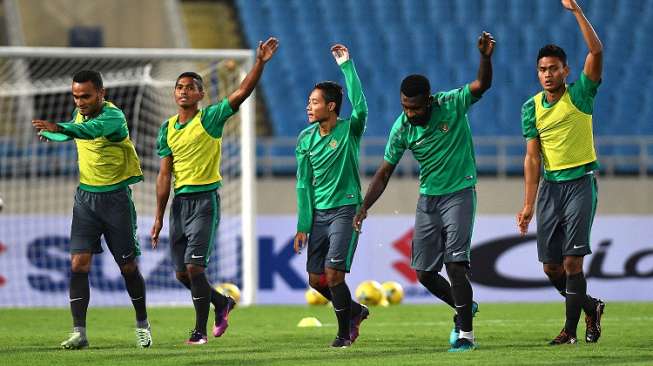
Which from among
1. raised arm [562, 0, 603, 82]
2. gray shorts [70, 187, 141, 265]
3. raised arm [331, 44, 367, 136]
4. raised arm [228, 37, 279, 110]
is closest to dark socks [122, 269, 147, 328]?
gray shorts [70, 187, 141, 265]

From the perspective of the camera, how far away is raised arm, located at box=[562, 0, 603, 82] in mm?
7844

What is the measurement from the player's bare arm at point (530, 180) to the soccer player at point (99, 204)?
264 cm

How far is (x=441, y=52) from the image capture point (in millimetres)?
20250

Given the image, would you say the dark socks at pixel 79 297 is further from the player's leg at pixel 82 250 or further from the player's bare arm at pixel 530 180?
the player's bare arm at pixel 530 180

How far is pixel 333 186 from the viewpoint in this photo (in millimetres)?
8422

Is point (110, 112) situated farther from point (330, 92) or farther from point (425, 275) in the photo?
point (425, 275)

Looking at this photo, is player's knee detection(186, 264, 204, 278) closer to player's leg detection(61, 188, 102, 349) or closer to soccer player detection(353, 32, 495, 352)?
player's leg detection(61, 188, 102, 349)

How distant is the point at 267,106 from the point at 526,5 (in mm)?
4818

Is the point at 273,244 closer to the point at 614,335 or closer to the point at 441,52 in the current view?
the point at 441,52

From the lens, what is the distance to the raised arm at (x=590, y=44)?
25.7ft

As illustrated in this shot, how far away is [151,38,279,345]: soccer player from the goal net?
18.2 feet

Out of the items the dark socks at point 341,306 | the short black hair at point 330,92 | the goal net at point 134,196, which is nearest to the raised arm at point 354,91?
the short black hair at point 330,92

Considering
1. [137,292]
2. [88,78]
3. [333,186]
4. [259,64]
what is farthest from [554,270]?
[88,78]

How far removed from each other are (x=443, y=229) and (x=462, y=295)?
0.45 metres
